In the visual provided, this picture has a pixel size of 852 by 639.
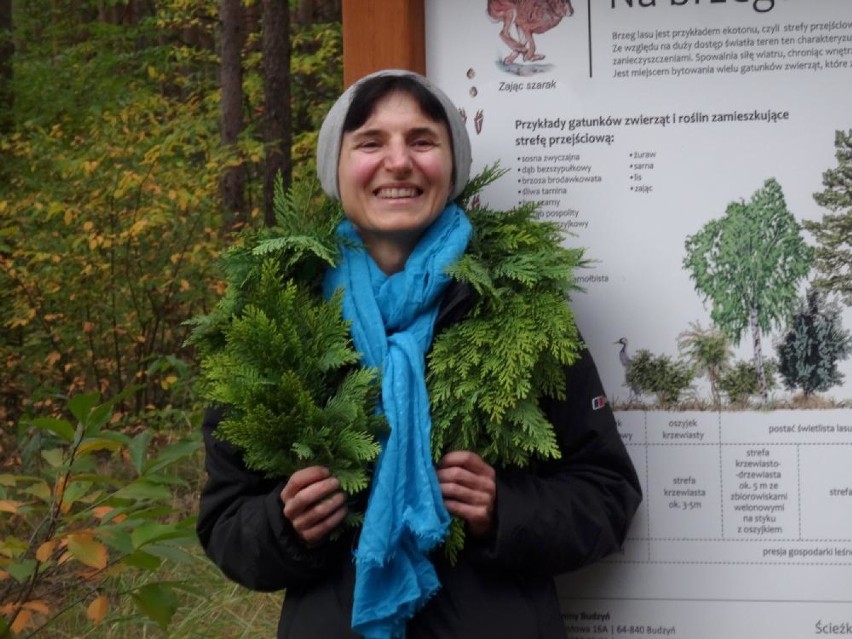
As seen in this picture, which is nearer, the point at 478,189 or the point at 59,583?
the point at 478,189

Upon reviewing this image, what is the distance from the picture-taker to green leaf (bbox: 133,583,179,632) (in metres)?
2.95

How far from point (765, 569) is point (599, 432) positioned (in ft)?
1.95

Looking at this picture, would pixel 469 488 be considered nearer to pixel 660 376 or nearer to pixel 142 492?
pixel 660 376

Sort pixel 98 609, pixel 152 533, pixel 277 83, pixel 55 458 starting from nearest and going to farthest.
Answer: pixel 152 533
pixel 55 458
pixel 98 609
pixel 277 83

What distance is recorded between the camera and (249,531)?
2.43 metres

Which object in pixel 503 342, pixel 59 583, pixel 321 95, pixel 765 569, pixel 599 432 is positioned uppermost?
pixel 321 95

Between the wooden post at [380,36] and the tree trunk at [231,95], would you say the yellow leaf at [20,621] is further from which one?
the tree trunk at [231,95]

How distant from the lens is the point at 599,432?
258 centimetres

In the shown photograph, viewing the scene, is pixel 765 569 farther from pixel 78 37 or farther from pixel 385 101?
pixel 78 37

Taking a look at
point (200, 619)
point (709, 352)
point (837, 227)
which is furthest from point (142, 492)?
point (200, 619)

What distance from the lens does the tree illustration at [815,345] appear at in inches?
111

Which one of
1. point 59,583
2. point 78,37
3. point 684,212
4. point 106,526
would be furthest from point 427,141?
point 78,37

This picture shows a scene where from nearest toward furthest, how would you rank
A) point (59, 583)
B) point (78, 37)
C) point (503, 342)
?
point (503, 342), point (59, 583), point (78, 37)

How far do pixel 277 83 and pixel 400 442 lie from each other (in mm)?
9369
